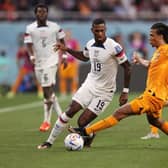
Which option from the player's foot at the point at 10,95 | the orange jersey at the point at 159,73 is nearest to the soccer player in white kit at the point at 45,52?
the orange jersey at the point at 159,73

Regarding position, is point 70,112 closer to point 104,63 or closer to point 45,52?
point 104,63

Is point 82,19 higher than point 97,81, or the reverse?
point 97,81

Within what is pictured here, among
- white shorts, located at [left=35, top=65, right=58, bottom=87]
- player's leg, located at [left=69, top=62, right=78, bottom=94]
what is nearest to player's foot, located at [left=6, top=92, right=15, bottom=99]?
player's leg, located at [left=69, top=62, right=78, bottom=94]

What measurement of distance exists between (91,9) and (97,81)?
1879 centimetres

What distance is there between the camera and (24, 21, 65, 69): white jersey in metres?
17.3

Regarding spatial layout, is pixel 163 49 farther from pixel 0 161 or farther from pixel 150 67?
pixel 0 161

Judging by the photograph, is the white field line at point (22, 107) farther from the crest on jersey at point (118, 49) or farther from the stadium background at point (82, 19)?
the crest on jersey at point (118, 49)

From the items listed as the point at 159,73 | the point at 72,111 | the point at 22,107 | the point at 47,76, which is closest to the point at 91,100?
the point at 72,111

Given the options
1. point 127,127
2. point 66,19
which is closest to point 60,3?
point 66,19

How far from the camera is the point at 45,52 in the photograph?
690 inches

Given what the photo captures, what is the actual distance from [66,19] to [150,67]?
1887 cm

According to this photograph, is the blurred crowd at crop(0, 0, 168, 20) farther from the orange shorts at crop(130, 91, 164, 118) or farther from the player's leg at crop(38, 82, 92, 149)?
the orange shorts at crop(130, 91, 164, 118)

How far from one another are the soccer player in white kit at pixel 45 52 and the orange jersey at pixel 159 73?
4.60 meters

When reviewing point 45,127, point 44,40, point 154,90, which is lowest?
point 45,127
